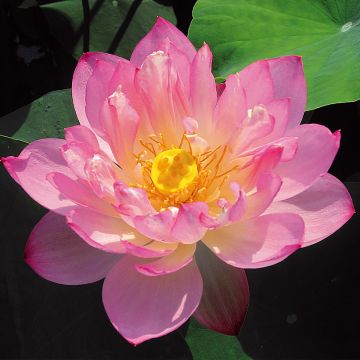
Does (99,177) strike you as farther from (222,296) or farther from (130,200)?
(222,296)

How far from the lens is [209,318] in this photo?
1.18 metres

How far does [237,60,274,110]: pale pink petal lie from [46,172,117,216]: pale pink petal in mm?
345

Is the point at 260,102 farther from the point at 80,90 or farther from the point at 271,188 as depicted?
the point at 80,90

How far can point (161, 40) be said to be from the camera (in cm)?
132

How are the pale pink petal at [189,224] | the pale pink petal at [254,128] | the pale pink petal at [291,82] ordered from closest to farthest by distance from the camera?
the pale pink petal at [189,224]
the pale pink petal at [254,128]
the pale pink petal at [291,82]

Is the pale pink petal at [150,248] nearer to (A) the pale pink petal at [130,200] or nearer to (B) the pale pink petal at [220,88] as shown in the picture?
(A) the pale pink petal at [130,200]

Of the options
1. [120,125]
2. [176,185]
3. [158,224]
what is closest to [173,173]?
[176,185]

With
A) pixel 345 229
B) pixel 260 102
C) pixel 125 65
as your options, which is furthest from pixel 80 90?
pixel 345 229

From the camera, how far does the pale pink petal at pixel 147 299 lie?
106 cm

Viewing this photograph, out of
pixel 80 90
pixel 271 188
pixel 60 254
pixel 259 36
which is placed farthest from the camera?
pixel 259 36

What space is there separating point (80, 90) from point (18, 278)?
1.36 feet

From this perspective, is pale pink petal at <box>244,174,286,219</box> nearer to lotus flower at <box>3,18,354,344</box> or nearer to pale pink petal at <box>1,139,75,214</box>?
lotus flower at <box>3,18,354,344</box>

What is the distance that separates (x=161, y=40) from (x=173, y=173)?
290 mm

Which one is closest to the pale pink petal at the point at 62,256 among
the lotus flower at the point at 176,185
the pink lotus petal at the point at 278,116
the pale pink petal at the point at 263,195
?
the lotus flower at the point at 176,185
